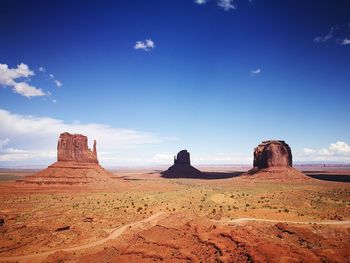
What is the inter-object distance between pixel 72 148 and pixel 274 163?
217 feet

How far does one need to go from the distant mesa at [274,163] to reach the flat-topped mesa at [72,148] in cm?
5573

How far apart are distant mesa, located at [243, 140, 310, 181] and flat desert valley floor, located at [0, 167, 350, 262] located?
31995mm

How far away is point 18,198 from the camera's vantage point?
5659 cm

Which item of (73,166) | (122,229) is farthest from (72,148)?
(122,229)

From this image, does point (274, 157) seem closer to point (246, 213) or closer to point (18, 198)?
point (246, 213)

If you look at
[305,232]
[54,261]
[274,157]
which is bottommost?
[54,261]

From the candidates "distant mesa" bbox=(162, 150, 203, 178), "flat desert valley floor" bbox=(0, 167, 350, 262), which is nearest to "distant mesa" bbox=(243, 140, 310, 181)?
"flat desert valley floor" bbox=(0, 167, 350, 262)

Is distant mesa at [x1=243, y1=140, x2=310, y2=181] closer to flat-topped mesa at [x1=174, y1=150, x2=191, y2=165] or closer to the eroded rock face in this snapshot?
the eroded rock face

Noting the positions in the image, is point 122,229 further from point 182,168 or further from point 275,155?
point 182,168

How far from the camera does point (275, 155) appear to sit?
8869cm

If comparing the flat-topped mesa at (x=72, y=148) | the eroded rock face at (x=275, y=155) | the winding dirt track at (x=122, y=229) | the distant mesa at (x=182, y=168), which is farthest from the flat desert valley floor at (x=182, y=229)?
the distant mesa at (x=182, y=168)

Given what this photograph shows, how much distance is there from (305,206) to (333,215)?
6.49 meters

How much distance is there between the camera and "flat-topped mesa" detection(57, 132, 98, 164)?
271ft

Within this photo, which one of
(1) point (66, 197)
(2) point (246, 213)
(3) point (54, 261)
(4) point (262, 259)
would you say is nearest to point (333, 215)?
(2) point (246, 213)
